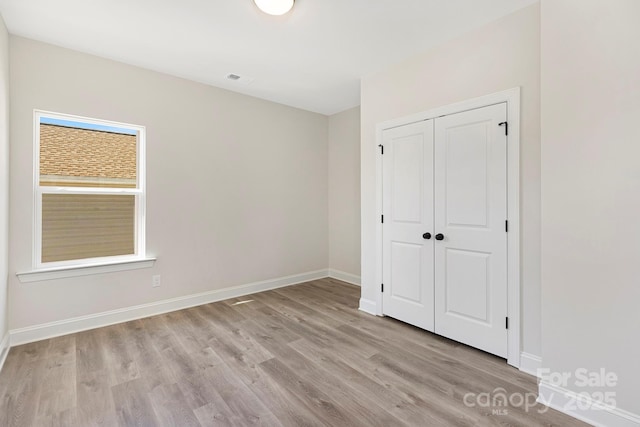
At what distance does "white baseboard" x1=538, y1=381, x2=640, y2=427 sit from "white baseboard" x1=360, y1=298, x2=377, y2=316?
1.69 m

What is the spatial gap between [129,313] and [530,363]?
3.79 meters

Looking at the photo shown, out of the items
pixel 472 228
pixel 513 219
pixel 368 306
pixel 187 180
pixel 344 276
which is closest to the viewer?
pixel 513 219

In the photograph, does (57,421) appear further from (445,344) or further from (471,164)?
(471,164)

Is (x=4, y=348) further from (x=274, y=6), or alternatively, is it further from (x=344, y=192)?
(x=344, y=192)

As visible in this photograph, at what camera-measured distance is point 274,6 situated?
2174 millimetres

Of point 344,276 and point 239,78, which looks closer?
point 239,78

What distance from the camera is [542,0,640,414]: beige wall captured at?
159 cm

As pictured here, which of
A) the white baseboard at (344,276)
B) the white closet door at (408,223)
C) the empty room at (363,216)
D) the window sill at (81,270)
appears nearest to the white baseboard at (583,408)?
the empty room at (363,216)

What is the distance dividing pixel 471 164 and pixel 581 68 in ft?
3.11

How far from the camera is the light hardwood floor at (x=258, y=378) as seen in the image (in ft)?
5.78

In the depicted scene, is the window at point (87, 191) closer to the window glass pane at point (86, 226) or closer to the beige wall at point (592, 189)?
the window glass pane at point (86, 226)

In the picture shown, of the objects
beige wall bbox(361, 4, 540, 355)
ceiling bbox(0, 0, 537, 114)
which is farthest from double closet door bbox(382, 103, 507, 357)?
ceiling bbox(0, 0, 537, 114)

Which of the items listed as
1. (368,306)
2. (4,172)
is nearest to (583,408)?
(368,306)

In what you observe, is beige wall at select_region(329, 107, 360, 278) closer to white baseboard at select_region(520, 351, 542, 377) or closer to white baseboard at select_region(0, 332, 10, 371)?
white baseboard at select_region(520, 351, 542, 377)
